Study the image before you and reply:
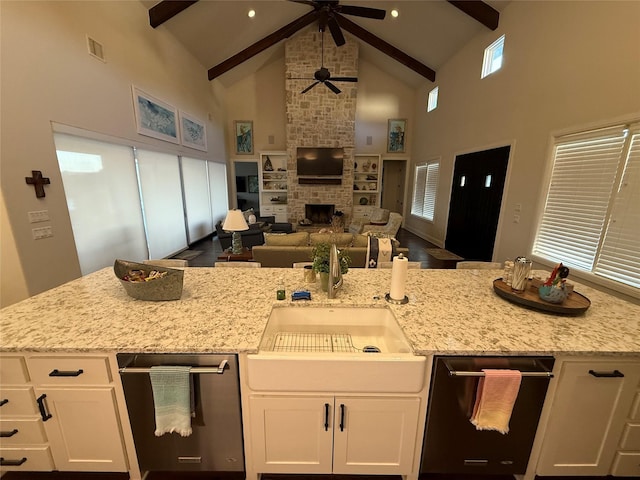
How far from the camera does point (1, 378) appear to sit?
1.15 m

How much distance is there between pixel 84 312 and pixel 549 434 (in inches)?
97.5

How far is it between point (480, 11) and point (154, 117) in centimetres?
584

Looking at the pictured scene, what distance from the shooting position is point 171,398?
1132mm

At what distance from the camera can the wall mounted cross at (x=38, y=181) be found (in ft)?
8.34

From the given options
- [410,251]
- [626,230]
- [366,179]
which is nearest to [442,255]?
[410,251]

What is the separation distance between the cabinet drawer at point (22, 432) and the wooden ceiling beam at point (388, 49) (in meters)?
7.91

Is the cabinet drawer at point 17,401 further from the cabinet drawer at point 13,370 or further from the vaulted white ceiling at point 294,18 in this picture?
the vaulted white ceiling at point 294,18

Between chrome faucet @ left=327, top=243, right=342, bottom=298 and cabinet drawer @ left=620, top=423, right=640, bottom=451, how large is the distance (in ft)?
5.14

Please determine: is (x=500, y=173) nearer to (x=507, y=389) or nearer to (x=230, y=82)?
(x=507, y=389)

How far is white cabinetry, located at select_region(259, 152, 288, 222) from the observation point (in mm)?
8375

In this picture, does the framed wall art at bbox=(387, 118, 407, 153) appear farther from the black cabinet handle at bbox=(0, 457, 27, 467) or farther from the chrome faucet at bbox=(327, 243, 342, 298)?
the black cabinet handle at bbox=(0, 457, 27, 467)

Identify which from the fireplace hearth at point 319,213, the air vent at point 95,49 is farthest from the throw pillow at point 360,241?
the fireplace hearth at point 319,213

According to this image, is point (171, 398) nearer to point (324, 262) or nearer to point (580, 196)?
point (324, 262)


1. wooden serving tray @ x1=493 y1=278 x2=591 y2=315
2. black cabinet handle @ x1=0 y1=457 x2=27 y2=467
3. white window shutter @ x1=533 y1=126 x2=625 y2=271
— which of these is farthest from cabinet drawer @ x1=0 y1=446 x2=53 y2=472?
white window shutter @ x1=533 y1=126 x2=625 y2=271
